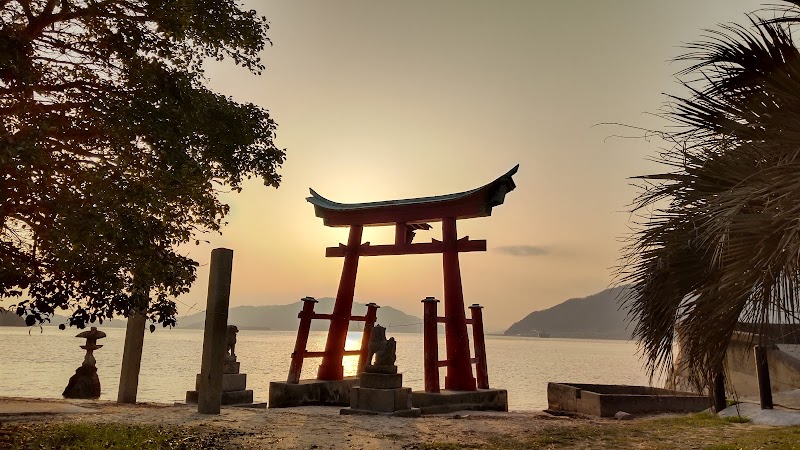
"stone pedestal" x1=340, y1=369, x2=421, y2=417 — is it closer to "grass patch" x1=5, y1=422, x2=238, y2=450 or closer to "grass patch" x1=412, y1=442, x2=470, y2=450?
"grass patch" x1=412, y1=442, x2=470, y2=450

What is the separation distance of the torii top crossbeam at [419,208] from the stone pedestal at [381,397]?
4161 mm

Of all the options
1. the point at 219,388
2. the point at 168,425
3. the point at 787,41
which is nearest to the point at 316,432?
the point at 168,425

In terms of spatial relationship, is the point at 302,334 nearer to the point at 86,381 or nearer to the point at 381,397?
the point at 381,397

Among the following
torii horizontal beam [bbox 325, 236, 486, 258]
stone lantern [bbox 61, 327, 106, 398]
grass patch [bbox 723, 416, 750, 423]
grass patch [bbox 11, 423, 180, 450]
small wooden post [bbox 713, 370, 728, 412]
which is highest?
torii horizontal beam [bbox 325, 236, 486, 258]

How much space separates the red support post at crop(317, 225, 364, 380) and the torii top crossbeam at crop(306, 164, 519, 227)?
0.51m

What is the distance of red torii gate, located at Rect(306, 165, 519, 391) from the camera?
488 inches

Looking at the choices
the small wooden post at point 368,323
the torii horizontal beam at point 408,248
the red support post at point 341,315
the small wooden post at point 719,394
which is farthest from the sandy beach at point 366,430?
the small wooden post at point 368,323

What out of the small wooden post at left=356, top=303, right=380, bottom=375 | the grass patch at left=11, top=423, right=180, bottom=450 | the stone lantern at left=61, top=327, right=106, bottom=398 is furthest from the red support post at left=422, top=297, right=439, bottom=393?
the stone lantern at left=61, top=327, right=106, bottom=398

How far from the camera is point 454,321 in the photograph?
40.8 ft

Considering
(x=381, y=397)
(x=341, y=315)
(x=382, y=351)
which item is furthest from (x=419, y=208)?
(x=381, y=397)

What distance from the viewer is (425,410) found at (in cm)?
1119

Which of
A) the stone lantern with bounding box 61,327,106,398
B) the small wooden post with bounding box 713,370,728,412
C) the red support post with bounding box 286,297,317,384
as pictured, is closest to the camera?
the small wooden post with bounding box 713,370,728,412

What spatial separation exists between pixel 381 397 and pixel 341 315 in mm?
3664

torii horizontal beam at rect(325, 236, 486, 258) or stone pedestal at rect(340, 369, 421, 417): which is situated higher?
torii horizontal beam at rect(325, 236, 486, 258)
